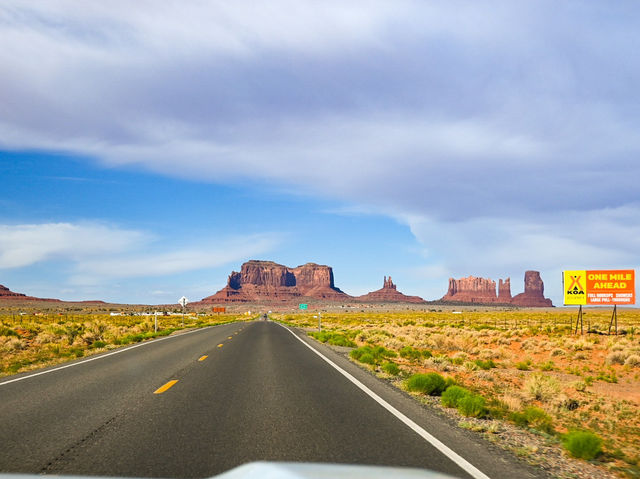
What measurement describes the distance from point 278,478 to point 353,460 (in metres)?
2.97

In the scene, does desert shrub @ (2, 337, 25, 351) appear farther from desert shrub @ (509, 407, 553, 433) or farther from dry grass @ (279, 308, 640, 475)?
desert shrub @ (509, 407, 553, 433)

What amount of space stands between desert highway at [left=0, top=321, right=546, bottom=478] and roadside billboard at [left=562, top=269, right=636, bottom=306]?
33.0 metres

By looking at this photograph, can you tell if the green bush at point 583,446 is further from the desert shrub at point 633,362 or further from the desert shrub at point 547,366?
the desert shrub at point 633,362

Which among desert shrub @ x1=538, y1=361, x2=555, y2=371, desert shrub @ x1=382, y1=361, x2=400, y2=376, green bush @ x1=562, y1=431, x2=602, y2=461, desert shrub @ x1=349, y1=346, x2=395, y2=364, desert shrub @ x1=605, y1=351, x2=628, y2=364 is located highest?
green bush @ x1=562, y1=431, x2=602, y2=461

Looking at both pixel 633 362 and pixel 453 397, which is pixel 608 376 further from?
pixel 453 397

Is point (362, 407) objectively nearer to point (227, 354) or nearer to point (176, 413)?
point (176, 413)

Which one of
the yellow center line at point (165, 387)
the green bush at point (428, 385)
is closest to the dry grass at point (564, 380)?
the green bush at point (428, 385)

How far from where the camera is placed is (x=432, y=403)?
9.59 metres

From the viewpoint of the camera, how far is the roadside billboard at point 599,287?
38062 millimetres

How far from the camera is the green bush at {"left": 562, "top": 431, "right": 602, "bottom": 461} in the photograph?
6.10 m

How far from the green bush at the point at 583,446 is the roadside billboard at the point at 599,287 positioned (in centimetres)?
3645

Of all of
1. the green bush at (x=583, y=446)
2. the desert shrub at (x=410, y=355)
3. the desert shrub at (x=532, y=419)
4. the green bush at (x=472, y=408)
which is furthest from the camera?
the desert shrub at (x=410, y=355)

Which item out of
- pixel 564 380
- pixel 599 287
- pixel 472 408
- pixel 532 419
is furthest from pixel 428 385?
pixel 599 287

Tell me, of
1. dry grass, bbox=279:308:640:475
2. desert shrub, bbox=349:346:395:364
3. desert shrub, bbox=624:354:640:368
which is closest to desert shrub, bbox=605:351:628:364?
dry grass, bbox=279:308:640:475
